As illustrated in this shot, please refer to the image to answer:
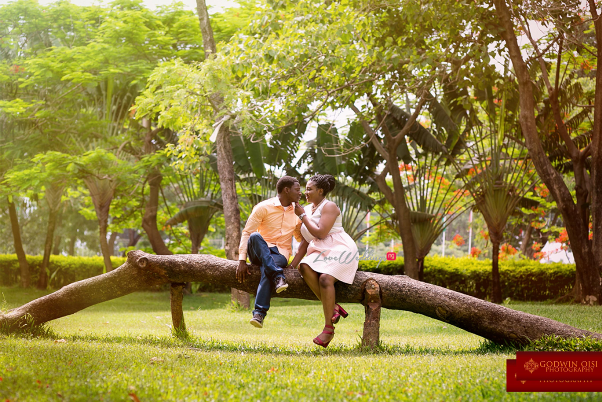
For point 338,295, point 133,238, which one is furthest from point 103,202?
point 133,238

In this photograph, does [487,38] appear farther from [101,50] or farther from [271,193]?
[101,50]

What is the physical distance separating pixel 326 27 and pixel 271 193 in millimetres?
9865

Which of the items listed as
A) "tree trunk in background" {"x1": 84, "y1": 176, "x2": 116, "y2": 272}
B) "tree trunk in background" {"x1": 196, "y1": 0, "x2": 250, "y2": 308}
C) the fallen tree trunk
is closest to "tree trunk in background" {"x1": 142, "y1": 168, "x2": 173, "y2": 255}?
"tree trunk in background" {"x1": 84, "y1": 176, "x2": 116, "y2": 272}

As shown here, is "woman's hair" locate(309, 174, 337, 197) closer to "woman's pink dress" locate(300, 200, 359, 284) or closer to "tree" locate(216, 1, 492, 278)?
"woman's pink dress" locate(300, 200, 359, 284)

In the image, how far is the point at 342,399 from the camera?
4242 mm

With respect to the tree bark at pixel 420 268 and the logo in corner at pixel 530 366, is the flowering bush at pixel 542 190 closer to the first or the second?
the tree bark at pixel 420 268

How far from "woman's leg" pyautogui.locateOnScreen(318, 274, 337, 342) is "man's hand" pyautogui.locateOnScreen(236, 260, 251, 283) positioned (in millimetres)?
975

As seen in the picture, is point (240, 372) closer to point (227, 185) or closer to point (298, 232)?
point (298, 232)

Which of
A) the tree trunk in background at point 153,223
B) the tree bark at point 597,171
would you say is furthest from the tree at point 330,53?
the tree trunk in background at point 153,223

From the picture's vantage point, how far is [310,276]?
6.73m

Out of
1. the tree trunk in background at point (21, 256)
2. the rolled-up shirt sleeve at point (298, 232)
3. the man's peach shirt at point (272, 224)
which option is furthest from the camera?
the tree trunk in background at point (21, 256)

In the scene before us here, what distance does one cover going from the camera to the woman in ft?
21.8

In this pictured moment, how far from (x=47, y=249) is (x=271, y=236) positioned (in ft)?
62.8

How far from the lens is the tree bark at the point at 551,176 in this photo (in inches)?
474
